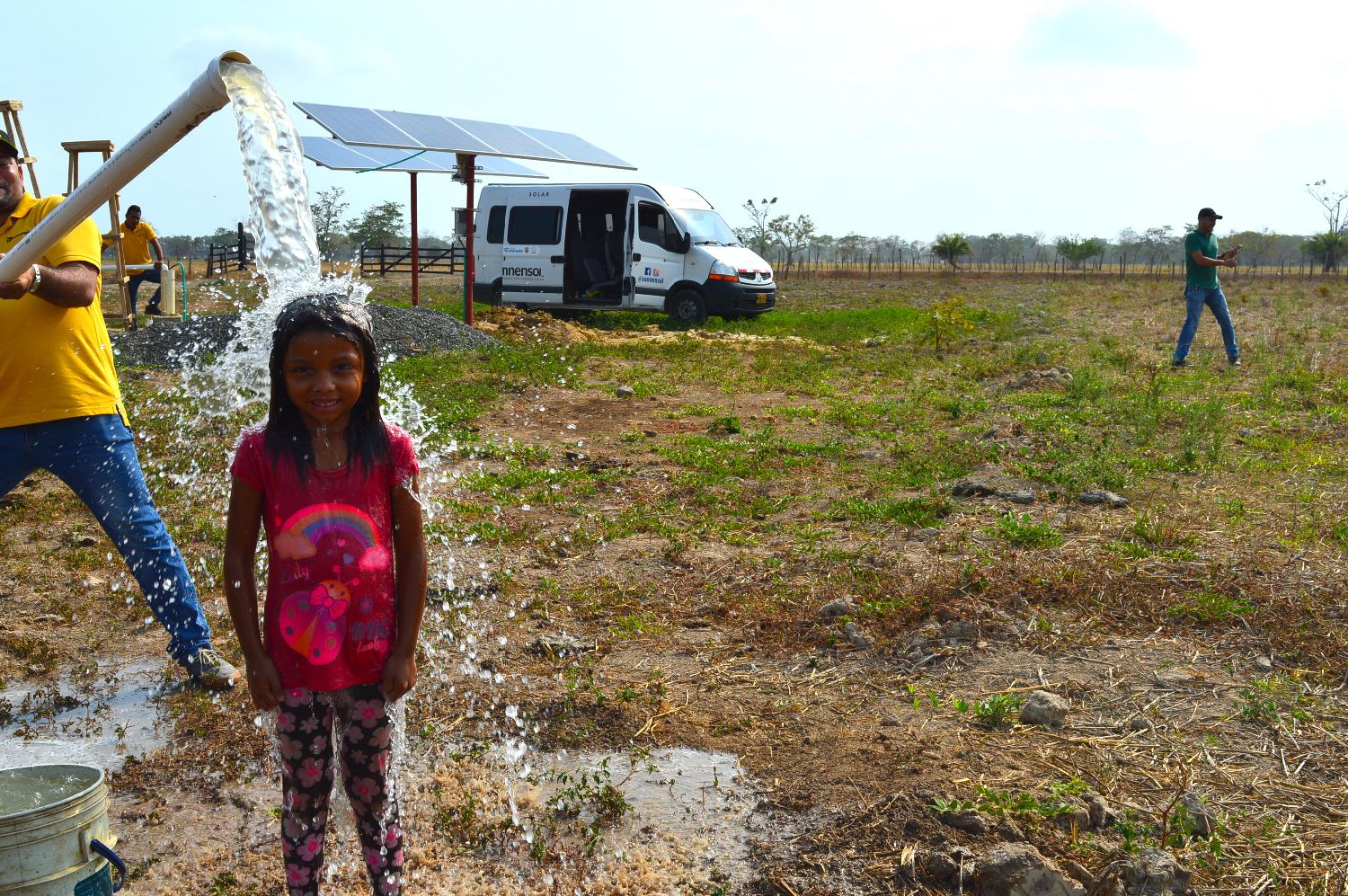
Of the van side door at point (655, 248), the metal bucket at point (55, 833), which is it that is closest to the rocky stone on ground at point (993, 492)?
the metal bucket at point (55, 833)

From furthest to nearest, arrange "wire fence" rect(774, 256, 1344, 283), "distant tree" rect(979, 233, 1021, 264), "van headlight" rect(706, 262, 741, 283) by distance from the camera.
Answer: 1. "distant tree" rect(979, 233, 1021, 264)
2. "wire fence" rect(774, 256, 1344, 283)
3. "van headlight" rect(706, 262, 741, 283)

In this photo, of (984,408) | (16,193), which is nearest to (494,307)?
(984,408)

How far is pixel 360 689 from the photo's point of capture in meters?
2.35

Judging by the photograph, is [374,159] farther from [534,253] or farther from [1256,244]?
[1256,244]

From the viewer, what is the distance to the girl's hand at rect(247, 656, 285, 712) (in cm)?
226

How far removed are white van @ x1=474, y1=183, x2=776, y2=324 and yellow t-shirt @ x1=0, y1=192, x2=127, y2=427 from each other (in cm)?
1485

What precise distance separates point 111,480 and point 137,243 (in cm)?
1264

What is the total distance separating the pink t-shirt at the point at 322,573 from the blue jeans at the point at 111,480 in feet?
5.28

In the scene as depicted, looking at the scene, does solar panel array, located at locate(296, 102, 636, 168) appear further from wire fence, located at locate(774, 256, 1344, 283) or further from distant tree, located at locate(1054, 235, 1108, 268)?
distant tree, located at locate(1054, 235, 1108, 268)

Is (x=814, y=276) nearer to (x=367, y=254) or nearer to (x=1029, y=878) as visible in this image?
(x=367, y=254)

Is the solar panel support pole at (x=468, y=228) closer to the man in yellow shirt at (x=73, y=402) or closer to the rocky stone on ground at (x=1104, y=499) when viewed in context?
the rocky stone on ground at (x=1104, y=499)

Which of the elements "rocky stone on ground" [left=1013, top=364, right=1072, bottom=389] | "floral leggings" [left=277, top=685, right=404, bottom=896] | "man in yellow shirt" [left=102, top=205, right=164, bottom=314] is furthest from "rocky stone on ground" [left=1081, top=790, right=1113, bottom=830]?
"man in yellow shirt" [left=102, top=205, right=164, bottom=314]

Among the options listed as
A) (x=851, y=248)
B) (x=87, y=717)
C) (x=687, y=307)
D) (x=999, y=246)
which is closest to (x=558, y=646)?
(x=87, y=717)

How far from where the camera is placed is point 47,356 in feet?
11.7
